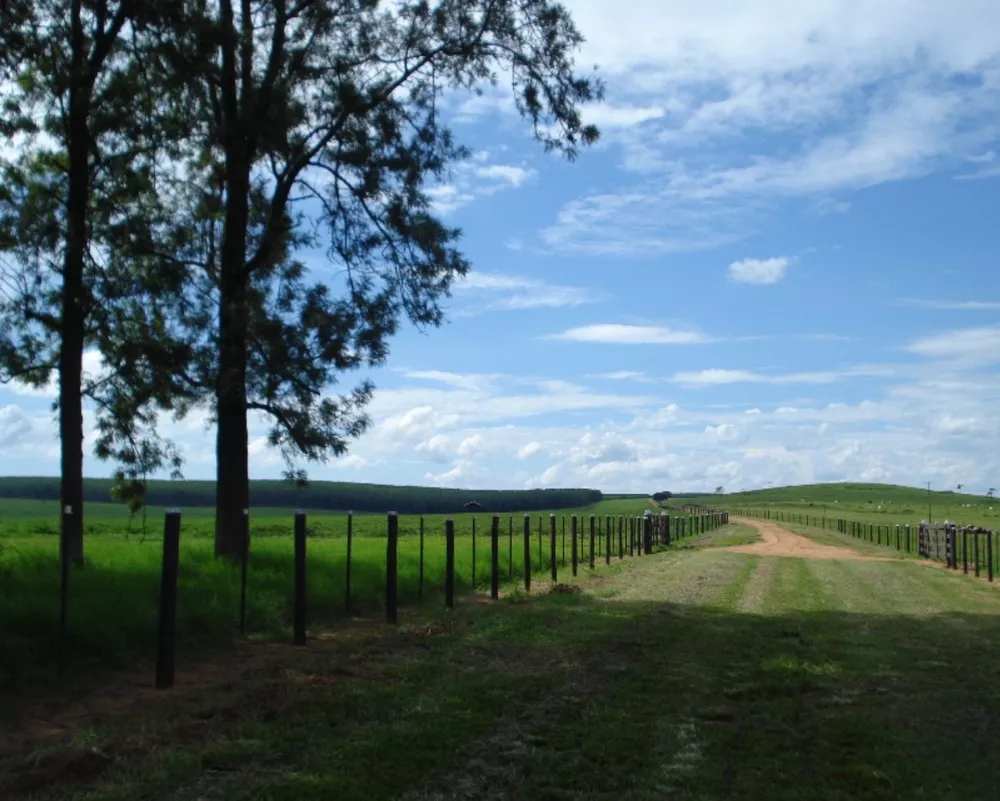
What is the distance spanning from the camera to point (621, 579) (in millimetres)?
22234

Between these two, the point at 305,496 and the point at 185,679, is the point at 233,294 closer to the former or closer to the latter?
the point at 185,679

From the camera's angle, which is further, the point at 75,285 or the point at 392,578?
the point at 75,285

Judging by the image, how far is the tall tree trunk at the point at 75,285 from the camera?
15.9 meters

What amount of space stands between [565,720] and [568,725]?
0.17 meters

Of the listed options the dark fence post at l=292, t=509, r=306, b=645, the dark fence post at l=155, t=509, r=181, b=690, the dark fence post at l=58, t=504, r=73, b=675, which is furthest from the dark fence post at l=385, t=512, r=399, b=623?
the dark fence post at l=58, t=504, r=73, b=675

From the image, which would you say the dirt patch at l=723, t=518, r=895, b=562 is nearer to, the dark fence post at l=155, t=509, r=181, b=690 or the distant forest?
the distant forest

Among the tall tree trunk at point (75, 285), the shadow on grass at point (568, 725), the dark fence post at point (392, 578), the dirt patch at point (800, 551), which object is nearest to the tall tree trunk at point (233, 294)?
the tall tree trunk at point (75, 285)

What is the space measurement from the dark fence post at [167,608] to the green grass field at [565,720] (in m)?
0.33

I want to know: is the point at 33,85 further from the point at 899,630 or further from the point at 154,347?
the point at 899,630

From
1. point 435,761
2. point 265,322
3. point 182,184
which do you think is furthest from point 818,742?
point 182,184

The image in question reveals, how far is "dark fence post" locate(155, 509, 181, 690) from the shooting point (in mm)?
9352

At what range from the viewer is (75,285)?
53.0ft

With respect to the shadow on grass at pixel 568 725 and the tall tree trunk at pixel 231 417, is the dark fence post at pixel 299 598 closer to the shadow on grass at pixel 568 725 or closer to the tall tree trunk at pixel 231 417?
the shadow on grass at pixel 568 725

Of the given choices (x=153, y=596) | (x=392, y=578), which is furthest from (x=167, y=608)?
(x=392, y=578)
